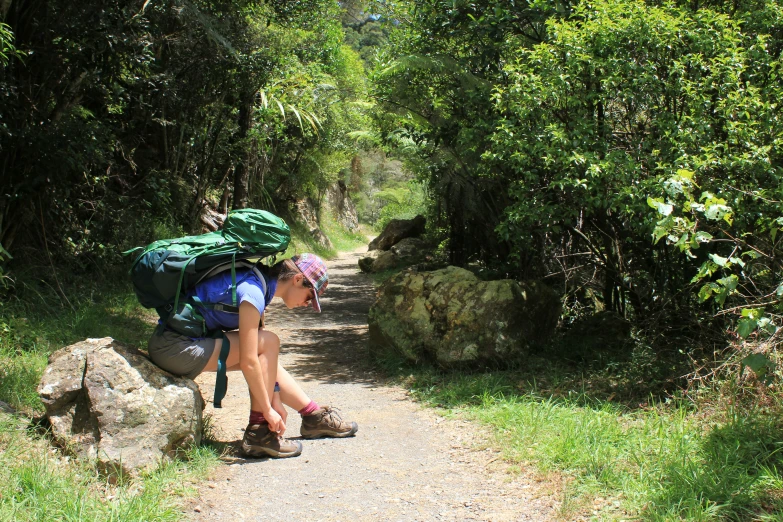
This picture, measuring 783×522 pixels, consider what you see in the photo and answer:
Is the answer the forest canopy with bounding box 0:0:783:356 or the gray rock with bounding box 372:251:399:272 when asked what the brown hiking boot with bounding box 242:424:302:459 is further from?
the gray rock with bounding box 372:251:399:272

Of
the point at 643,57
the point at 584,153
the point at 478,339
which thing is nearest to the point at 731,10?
the point at 643,57

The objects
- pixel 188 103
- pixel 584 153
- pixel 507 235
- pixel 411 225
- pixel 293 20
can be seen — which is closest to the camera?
pixel 584 153

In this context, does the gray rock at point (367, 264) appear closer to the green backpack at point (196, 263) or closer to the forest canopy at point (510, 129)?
the forest canopy at point (510, 129)

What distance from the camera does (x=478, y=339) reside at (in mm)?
5945

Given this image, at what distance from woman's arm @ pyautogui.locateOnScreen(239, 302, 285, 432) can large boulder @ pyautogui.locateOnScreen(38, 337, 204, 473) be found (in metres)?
0.34

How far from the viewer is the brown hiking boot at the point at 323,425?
4.28m

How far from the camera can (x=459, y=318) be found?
6.04 metres

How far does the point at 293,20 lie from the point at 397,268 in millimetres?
6638

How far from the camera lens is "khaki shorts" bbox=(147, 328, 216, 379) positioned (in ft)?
12.0

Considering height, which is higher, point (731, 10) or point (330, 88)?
point (330, 88)

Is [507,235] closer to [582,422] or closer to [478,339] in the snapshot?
[478,339]

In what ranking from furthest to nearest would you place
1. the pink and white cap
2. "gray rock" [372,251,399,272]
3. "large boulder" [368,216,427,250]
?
"large boulder" [368,216,427,250] → "gray rock" [372,251,399,272] → the pink and white cap

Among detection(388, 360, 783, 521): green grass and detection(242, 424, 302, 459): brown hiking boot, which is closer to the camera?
detection(388, 360, 783, 521): green grass

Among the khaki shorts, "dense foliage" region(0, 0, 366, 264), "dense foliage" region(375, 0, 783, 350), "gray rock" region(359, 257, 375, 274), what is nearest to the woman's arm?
the khaki shorts
